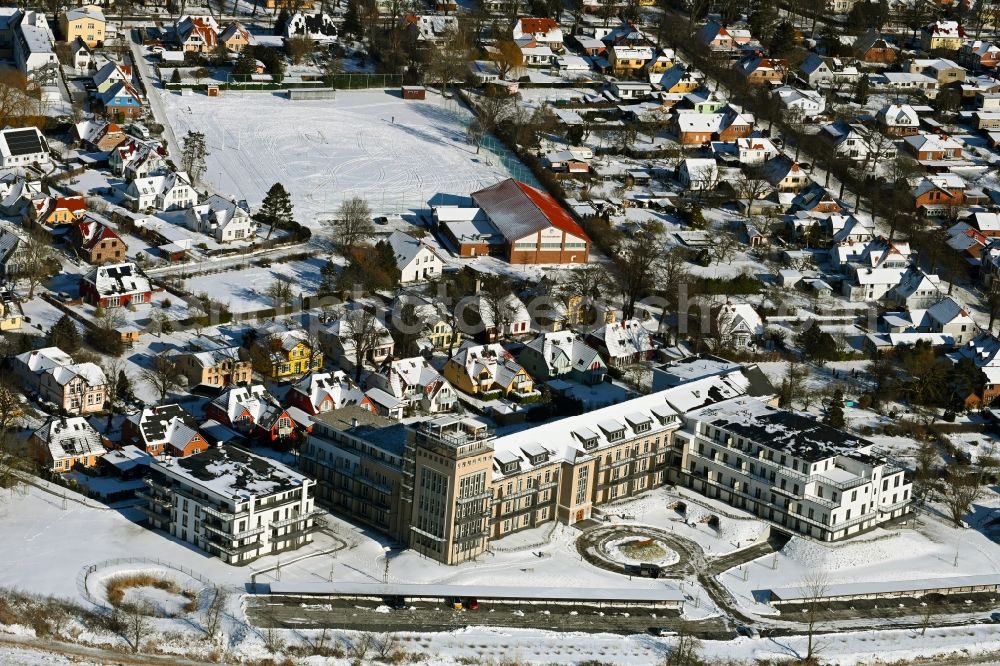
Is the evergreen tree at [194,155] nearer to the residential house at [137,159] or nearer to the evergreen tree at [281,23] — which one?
the residential house at [137,159]

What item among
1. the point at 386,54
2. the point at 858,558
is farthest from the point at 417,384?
the point at 386,54

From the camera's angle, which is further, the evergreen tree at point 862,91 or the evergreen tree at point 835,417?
the evergreen tree at point 862,91

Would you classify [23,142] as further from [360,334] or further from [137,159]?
[360,334]

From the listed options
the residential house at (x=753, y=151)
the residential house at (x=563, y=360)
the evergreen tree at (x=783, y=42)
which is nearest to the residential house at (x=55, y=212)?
the residential house at (x=563, y=360)

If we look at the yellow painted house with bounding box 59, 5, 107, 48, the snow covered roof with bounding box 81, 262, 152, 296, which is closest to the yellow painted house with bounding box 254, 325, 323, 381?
the snow covered roof with bounding box 81, 262, 152, 296

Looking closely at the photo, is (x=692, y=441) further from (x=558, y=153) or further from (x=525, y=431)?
(x=558, y=153)

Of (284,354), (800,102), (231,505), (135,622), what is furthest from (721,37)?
(135,622)
